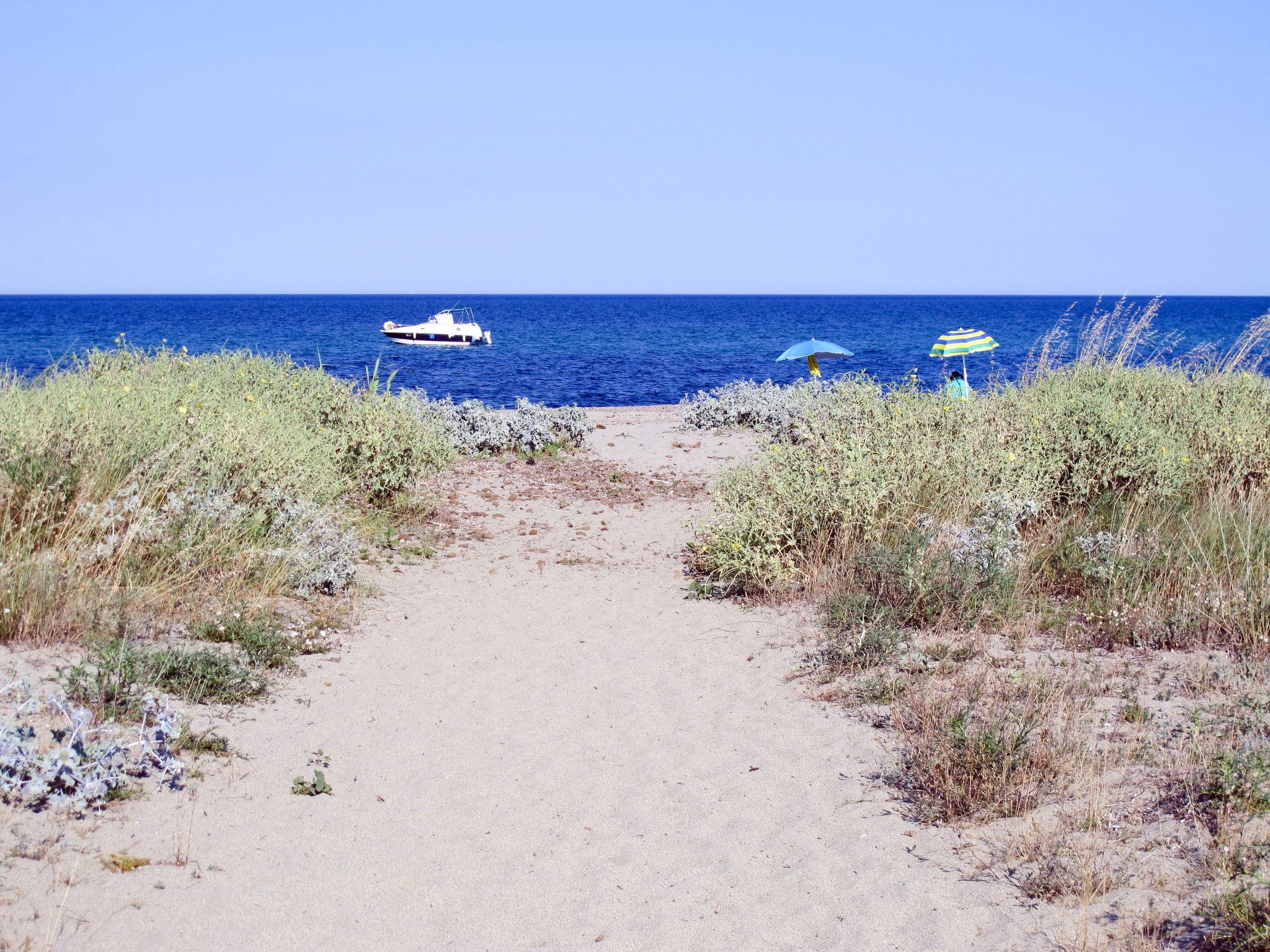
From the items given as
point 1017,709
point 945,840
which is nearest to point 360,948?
point 945,840

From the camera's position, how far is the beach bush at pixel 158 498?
5.61 metres

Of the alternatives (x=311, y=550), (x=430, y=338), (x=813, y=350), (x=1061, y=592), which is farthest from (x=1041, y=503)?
(x=430, y=338)

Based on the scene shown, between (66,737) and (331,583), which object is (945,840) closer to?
(66,737)

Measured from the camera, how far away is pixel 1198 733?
4.44 m

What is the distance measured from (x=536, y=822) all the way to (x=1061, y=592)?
4505 mm

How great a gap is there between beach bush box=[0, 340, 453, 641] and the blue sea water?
90 centimetres

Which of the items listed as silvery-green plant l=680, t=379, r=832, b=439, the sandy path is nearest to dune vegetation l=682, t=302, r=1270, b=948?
the sandy path

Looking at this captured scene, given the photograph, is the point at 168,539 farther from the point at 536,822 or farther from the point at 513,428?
the point at 513,428

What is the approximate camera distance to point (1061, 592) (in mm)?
6914

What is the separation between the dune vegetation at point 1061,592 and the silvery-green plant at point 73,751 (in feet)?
11.5

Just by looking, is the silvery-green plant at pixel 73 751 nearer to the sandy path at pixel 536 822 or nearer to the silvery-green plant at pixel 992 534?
the sandy path at pixel 536 822

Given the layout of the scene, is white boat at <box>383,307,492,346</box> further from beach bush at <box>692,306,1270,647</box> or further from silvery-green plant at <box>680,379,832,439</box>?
beach bush at <box>692,306,1270,647</box>

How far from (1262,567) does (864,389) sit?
4236 mm

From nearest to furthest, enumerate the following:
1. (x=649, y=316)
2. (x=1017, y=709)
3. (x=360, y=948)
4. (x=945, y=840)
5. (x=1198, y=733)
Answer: (x=360, y=948) → (x=945, y=840) → (x=1198, y=733) → (x=1017, y=709) → (x=649, y=316)
